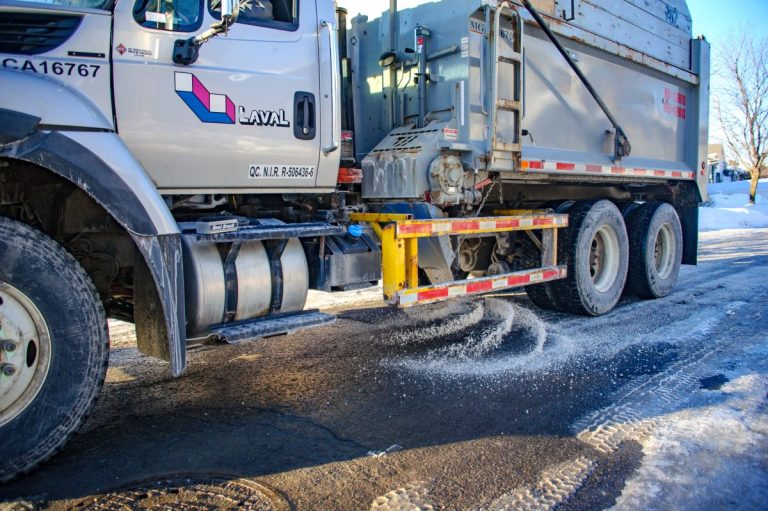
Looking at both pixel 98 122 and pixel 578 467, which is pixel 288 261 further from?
pixel 578 467

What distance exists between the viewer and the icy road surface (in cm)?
287

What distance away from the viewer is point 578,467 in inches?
123

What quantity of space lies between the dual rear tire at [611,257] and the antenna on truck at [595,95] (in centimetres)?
66

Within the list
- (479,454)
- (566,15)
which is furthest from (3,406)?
(566,15)

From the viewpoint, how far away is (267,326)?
3.85m

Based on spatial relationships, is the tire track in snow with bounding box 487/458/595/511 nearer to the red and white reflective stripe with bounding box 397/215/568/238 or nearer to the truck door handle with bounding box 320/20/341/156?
the red and white reflective stripe with bounding box 397/215/568/238

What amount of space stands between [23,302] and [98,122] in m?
1.06

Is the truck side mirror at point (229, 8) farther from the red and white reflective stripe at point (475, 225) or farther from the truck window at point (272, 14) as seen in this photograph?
the red and white reflective stripe at point (475, 225)

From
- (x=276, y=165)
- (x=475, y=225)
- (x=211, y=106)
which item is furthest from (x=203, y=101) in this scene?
(x=475, y=225)

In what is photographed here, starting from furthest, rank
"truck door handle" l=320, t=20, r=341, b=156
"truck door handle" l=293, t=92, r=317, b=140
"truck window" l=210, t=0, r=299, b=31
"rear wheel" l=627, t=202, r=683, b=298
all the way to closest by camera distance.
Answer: "rear wheel" l=627, t=202, r=683, b=298 < "truck door handle" l=320, t=20, r=341, b=156 < "truck door handle" l=293, t=92, r=317, b=140 < "truck window" l=210, t=0, r=299, b=31

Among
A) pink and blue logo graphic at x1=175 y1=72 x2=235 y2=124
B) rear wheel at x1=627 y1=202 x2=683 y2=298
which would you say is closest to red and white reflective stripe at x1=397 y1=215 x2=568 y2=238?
pink and blue logo graphic at x1=175 y1=72 x2=235 y2=124

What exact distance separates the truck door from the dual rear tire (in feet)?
11.8

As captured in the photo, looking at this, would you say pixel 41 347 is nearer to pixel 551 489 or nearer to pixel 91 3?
pixel 91 3

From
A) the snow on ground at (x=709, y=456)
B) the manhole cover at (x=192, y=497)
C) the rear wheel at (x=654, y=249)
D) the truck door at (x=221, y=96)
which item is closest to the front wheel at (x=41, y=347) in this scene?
the manhole cover at (x=192, y=497)
